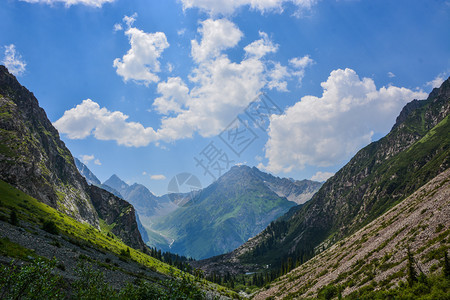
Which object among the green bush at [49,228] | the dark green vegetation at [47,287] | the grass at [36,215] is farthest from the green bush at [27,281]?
the green bush at [49,228]

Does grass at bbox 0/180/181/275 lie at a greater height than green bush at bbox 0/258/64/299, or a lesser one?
greater

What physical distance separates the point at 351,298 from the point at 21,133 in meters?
220

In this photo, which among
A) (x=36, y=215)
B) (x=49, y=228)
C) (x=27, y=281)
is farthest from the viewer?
(x=36, y=215)

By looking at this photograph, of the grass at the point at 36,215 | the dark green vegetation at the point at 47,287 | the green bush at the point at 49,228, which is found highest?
the grass at the point at 36,215

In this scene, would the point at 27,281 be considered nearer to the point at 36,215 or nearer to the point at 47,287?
the point at 47,287

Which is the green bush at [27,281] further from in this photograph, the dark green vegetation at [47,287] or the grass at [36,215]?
the grass at [36,215]

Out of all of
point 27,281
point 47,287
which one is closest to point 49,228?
point 27,281

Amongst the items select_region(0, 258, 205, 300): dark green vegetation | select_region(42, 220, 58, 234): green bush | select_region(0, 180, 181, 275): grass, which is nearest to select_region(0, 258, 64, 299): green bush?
select_region(0, 258, 205, 300): dark green vegetation

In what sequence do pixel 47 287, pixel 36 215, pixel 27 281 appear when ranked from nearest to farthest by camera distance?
pixel 27 281 → pixel 47 287 → pixel 36 215

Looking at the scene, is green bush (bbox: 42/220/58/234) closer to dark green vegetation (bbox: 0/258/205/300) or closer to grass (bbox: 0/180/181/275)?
grass (bbox: 0/180/181/275)

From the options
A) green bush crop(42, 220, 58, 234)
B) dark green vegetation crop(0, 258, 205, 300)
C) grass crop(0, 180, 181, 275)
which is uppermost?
grass crop(0, 180, 181, 275)

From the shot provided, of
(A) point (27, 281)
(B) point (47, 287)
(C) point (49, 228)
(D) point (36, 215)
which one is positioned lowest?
(B) point (47, 287)

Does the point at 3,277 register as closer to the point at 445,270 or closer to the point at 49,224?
the point at 445,270

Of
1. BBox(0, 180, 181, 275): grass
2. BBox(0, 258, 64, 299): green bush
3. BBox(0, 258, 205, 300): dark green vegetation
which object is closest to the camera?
BBox(0, 258, 64, 299): green bush
